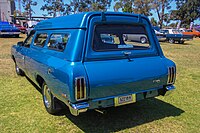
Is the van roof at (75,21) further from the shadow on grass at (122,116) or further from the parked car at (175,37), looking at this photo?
the parked car at (175,37)

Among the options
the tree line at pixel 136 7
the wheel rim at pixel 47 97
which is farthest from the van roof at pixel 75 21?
the tree line at pixel 136 7

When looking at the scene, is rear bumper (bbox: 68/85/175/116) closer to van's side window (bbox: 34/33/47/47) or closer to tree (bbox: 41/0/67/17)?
van's side window (bbox: 34/33/47/47)

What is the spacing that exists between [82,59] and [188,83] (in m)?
4.44

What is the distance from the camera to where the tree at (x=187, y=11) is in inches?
2073

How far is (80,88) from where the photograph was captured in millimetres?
2963

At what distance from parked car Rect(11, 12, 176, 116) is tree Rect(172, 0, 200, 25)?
55452mm

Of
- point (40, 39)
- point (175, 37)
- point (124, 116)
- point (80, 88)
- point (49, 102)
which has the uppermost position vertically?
point (40, 39)

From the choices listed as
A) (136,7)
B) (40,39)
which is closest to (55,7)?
(136,7)

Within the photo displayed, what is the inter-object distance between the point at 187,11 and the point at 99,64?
57.0 meters

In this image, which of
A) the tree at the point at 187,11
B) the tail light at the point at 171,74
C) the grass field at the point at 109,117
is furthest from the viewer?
the tree at the point at 187,11

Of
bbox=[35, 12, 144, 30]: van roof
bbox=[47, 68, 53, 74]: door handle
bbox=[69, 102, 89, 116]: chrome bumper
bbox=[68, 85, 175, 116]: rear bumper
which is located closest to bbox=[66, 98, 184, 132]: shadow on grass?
bbox=[68, 85, 175, 116]: rear bumper

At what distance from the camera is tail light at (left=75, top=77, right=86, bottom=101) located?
2939 millimetres

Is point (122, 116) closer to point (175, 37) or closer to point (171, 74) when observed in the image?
point (171, 74)

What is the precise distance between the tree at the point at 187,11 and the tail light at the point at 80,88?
5672 centimetres
